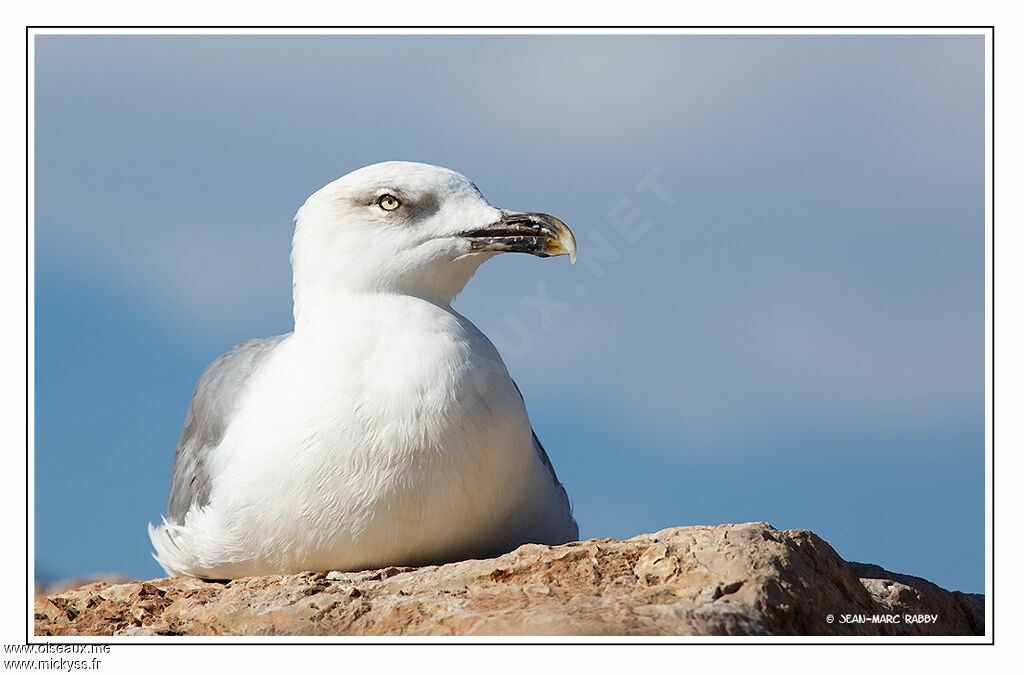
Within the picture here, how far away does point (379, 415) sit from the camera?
5699mm

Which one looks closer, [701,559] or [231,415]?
[701,559]

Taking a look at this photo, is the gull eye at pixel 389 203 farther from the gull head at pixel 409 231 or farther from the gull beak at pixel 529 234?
the gull beak at pixel 529 234

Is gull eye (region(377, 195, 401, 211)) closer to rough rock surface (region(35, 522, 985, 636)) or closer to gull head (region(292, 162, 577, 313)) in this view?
Result: gull head (region(292, 162, 577, 313))

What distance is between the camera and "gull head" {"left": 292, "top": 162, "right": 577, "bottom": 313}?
6.12 meters

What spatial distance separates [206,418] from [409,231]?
180cm

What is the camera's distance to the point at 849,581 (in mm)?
5629

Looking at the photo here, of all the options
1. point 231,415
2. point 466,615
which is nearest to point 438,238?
point 231,415

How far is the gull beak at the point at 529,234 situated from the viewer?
6.11 metres

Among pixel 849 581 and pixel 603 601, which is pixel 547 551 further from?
pixel 849 581

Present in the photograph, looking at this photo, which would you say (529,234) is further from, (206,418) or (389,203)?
(206,418)

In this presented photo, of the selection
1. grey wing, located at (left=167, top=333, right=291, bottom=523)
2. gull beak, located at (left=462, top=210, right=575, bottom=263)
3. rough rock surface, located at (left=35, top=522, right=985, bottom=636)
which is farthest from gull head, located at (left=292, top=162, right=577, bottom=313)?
rough rock surface, located at (left=35, top=522, right=985, bottom=636)

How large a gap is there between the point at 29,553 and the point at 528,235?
325cm

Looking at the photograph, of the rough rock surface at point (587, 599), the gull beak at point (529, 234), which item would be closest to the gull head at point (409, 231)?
the gull beak at point (529, 234)

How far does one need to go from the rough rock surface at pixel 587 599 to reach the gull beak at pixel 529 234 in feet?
5.32
